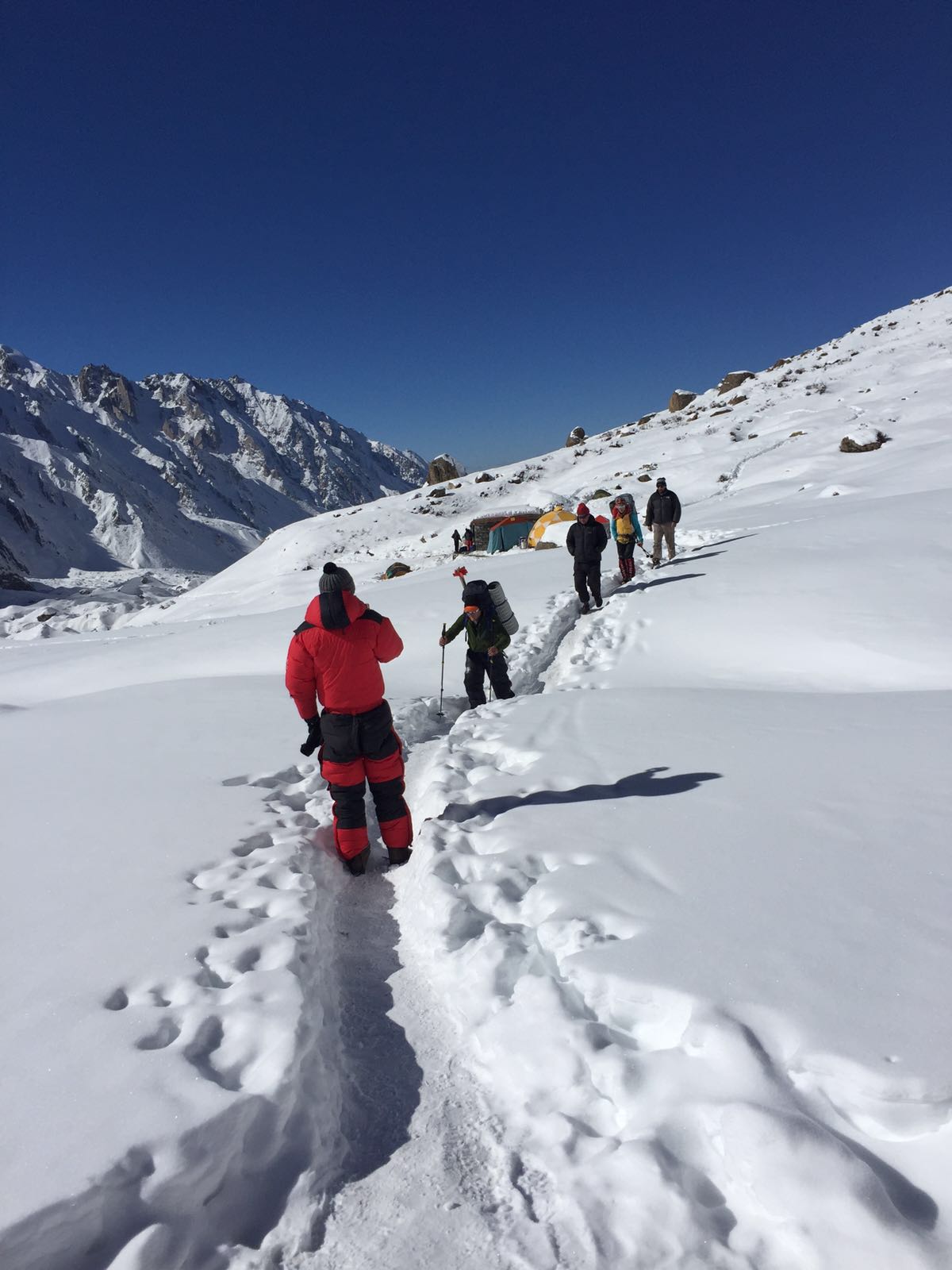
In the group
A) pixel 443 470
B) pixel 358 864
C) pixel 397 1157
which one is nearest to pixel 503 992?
pixel 397 1157

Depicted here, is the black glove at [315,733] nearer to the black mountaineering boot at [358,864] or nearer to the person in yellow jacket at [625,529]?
the black mountaineering boot at [358,864]

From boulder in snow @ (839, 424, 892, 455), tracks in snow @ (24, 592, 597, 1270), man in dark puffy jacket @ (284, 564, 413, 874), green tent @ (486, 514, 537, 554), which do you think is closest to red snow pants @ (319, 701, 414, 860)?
man in dark puffy jacket @ (284, 564, 413, 874)

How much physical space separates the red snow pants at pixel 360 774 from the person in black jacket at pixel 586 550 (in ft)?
25.2

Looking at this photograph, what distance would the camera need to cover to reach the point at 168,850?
4469 mm

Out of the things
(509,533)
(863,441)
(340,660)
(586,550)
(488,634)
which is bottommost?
(488,634)

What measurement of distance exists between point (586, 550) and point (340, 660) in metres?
8.26

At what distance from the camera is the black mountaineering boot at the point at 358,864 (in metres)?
4.76

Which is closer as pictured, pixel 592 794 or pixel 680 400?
pixel 592 794

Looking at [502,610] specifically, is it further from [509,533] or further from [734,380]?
[734,380]

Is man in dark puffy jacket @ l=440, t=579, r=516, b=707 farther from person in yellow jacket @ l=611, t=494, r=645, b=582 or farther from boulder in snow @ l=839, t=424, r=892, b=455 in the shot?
boulder in snow @ l=839, t=424, r=892, b=455

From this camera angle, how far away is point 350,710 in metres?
4.71

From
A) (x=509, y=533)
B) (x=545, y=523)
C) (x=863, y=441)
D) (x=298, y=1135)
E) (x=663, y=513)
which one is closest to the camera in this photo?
(x=298, y=1135)

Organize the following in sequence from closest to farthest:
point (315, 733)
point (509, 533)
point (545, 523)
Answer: point (315, 733)
point (545, 523)
point (509, 533)

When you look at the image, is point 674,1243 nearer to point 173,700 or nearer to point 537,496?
point 173,700
